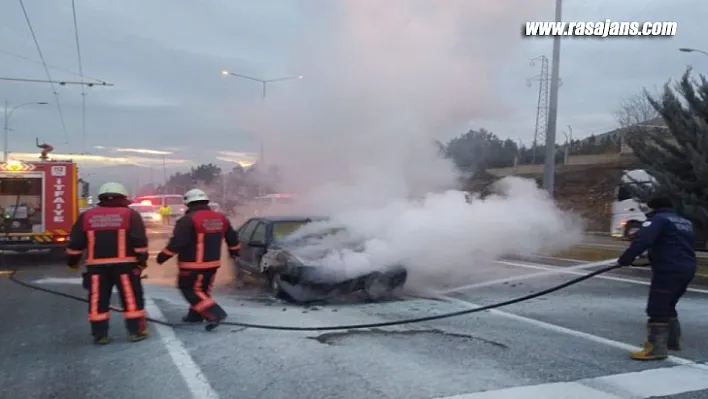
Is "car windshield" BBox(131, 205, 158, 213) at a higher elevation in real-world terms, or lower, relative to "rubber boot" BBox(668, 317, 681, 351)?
lower

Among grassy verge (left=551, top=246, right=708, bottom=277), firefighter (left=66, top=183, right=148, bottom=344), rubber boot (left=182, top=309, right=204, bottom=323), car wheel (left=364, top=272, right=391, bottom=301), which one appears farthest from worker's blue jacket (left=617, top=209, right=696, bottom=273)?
grassy verge (left=551, top=246, right=708, bottom=277)

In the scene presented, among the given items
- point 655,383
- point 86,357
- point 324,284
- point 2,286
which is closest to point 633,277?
point 324,284

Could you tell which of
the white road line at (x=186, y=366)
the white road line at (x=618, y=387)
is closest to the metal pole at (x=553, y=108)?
the white road line at (x=618, y=387)

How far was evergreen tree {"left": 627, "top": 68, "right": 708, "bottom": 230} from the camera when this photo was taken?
1250cm

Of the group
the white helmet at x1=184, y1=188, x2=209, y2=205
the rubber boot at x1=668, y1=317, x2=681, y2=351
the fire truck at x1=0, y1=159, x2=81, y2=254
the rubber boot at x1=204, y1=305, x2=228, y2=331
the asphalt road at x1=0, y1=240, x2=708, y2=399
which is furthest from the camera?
the fire truck at x1=0, y1=159, x2=81, y2=254

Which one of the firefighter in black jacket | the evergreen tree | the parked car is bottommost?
the parked car

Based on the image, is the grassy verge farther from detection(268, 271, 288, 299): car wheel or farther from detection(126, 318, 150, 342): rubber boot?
detection(126, 318, 150, 342): rubber boot

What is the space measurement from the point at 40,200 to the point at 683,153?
14043 millimetres

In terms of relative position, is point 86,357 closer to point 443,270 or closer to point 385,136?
point 443,270

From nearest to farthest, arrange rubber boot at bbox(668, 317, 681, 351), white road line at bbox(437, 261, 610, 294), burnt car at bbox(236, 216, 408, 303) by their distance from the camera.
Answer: rubber boot at bbox(668, 317, 681, 351) < burnt car at bbox(236, 216, 408, 303) < white road line at bbox(437, 261, 610, 294)

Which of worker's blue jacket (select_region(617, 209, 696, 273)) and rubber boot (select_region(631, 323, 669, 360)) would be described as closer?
rubber boot (select_region(631, 323, 669, 360))

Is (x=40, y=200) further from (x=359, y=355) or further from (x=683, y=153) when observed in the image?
(x=683, y=153)

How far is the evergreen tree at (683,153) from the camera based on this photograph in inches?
492

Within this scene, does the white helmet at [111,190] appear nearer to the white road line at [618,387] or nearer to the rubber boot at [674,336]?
the white road line at [618,387]
